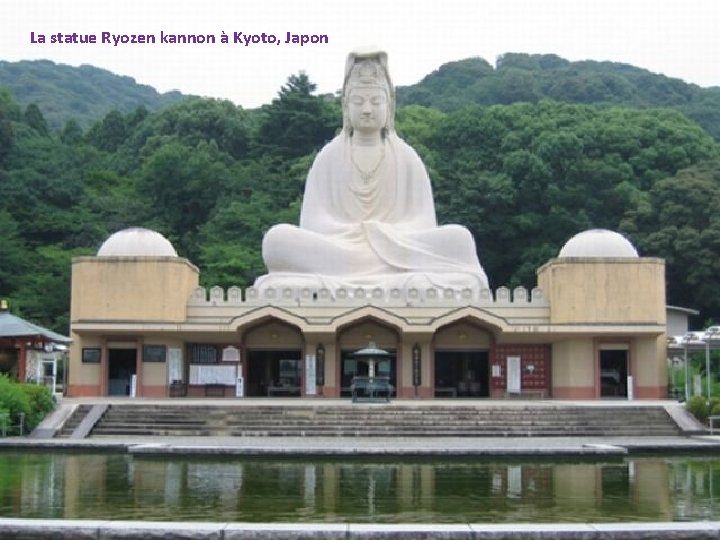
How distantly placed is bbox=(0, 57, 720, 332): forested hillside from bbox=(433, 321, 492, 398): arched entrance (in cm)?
1419

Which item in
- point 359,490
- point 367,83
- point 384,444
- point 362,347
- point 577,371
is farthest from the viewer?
point 367,83

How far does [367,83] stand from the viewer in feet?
106

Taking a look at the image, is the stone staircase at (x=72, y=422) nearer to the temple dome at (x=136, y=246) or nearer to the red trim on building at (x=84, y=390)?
the red trim on building at (x=84, y=390)

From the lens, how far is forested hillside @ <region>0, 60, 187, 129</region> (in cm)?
8912

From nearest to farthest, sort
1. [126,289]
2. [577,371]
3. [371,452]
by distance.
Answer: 1. [371,452]
2. [126,289]
3. [577,371]

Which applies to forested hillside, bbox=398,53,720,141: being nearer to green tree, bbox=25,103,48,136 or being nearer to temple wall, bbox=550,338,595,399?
green tree, bbox=25,103,48,136

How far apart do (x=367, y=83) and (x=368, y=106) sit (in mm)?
747

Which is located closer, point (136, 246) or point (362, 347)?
point (362, 347)

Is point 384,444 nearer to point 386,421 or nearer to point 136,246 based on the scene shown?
point 386,421

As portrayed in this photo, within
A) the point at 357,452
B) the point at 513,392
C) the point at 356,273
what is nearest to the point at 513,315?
the point at 513,392

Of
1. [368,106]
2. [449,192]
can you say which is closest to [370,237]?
[368,106]

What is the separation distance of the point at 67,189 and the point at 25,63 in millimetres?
66432

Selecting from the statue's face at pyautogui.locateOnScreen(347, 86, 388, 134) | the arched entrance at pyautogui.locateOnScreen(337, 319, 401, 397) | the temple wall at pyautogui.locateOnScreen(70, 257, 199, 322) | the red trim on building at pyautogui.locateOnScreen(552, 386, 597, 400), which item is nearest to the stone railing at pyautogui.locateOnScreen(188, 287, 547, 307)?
the arched entrance at pyautogui.locateOnScreen(337, 319, 401, 397)

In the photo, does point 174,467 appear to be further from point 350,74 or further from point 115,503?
point 350,74
